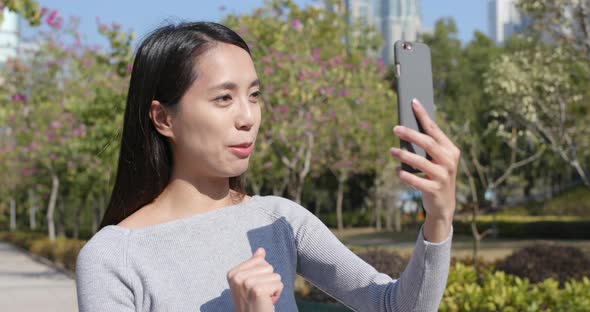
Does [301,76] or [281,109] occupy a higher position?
[301,76]

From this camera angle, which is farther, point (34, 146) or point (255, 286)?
point (34, 146)

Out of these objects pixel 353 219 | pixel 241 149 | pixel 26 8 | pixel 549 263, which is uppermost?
pixel 26 8

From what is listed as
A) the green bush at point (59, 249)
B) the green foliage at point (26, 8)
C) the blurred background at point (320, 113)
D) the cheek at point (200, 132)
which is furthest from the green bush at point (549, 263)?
the green bush at point (59, 249)

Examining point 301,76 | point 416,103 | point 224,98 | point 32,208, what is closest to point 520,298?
point 224,98

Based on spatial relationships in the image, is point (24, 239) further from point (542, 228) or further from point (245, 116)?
point (245, 116)

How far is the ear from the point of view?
1.96 meters

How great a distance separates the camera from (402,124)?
145 centimetres

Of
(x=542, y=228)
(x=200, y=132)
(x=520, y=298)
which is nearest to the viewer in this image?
(x=200, y=132)

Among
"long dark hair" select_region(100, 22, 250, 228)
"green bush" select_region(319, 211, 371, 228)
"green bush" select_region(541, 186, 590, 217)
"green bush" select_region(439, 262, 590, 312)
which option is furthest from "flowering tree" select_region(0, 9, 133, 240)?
"green bush" select_region(541, 186, 590, 217)

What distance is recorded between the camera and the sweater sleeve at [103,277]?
1736mm

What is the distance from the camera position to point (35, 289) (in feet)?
53.5

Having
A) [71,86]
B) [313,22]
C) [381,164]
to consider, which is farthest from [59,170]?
[381,164]

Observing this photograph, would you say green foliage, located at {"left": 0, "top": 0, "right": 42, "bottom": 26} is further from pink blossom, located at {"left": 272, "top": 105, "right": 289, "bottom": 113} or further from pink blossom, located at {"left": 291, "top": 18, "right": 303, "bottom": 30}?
pink blossom, located at {"left": 291, "top": 18, "right": 303, "bottom": 30}

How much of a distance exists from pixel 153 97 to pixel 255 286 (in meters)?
0.62
